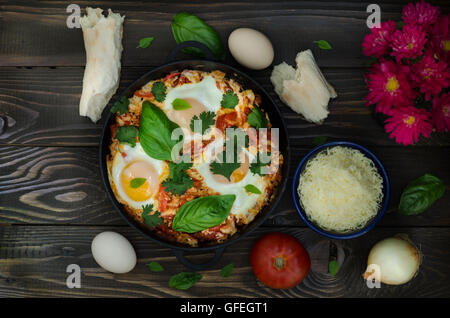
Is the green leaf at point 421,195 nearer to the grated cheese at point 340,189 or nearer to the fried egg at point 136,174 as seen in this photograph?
the grated cheese at point 340,189

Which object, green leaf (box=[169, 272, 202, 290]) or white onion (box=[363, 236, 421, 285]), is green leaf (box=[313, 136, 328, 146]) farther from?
green leaf (box=[169, 272, 202, 290])

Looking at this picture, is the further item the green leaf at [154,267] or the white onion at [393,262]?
the green leaf at [154,267]

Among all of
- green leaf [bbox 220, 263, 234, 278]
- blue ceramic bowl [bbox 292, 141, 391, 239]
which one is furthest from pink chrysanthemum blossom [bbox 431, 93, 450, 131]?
green leaf [bbox 220, 263, 234, 278]

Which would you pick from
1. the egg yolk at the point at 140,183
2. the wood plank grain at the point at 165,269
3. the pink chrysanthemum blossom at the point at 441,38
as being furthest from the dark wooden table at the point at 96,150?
the pink chrysanthemum blossom at the point at 441,38

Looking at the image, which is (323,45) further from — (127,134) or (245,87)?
(127,134)

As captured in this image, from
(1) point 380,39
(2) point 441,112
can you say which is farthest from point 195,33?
(2) point 441,112

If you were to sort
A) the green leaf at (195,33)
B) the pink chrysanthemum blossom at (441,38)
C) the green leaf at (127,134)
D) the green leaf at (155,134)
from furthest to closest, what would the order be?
the green leaf at (195,33) → the green leaf at (127,134) → the green leaf at (155,134) → the pink chrysanthemum blossom at (441,38)
